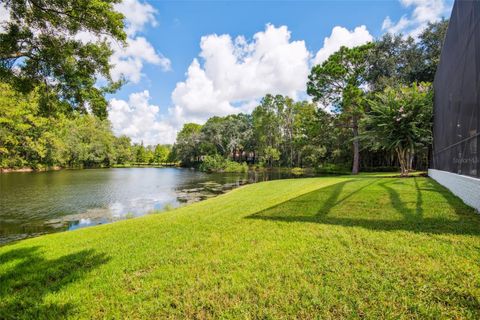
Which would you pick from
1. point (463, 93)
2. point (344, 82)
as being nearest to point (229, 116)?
point (344, 82)

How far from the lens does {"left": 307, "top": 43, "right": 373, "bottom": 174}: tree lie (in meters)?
20.8

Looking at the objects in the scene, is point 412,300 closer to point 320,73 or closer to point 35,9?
point 35,9

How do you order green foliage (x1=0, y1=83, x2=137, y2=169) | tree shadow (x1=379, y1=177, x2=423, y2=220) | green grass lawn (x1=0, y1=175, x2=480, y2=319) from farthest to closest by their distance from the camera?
green foliage (x1=0, y1=83, x2=137, y2=169) → tree shadow (x1=379, y1=177, x2=423, y2=220) → green grass lawn (x1=0, y1=175, x2=480, y2=319)

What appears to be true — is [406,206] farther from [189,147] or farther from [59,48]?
[189,147]

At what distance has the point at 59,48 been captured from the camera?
5.01 metres

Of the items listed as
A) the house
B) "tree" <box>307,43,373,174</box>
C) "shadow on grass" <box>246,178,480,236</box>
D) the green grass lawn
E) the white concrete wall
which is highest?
"tree" <box>307,43,373,174</box>

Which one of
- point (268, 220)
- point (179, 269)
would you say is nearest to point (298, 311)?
point (179, 269)

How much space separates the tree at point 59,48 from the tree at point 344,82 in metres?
19.4

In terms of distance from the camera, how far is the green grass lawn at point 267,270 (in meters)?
2.53

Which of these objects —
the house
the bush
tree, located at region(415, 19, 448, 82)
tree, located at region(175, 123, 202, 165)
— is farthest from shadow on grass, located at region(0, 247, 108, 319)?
tree, located at region(175, 123, 202, 165)

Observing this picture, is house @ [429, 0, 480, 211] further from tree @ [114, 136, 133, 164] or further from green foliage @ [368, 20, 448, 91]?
tree @ [114, 136, 133, 164]

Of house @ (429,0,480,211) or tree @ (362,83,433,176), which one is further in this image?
tree @ (362,83,433,176)

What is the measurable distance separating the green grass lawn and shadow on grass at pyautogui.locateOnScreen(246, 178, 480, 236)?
0.04 meters

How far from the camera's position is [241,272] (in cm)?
324
